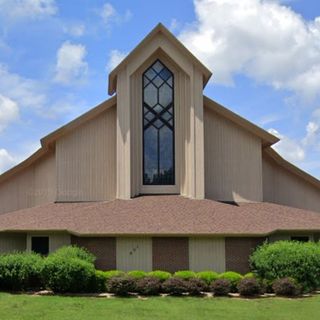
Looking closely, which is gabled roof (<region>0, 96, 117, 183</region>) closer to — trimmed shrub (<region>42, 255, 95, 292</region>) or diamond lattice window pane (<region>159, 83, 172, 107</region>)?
diamond lattice window pane (<region>159, 83, 172, 107</region>)

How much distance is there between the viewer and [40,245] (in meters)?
28.7

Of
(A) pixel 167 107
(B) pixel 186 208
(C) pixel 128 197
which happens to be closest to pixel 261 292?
(B) pixel 186 208

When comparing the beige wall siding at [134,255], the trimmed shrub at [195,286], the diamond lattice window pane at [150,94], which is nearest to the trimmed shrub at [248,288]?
the trimmed shrub at [195,286]

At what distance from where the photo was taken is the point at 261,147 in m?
33.0

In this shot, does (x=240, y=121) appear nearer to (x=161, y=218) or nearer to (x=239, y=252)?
(x=161, y=218)

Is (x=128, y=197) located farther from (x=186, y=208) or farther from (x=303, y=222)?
(x=303, y=222)

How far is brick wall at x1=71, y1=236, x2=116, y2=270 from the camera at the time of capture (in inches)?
1061

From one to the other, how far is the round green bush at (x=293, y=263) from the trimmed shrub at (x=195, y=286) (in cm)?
323

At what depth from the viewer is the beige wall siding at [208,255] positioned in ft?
88.7

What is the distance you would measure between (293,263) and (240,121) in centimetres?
1099

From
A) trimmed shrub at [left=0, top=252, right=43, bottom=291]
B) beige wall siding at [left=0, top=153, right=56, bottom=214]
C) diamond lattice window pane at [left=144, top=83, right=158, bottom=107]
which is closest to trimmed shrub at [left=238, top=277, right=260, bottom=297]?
trimmed shrub at [left=0, top=252, right=43, bottom=291]

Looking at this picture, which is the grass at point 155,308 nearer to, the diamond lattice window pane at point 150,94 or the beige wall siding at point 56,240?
the beige wall siding at point 56,240

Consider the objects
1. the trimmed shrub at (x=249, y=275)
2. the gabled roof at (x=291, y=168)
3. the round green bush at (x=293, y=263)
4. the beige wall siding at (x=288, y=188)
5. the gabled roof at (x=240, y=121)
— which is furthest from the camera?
the beige wall siding at (x=288, y=188)

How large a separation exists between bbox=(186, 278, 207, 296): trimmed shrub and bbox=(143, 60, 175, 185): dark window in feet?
30.4
